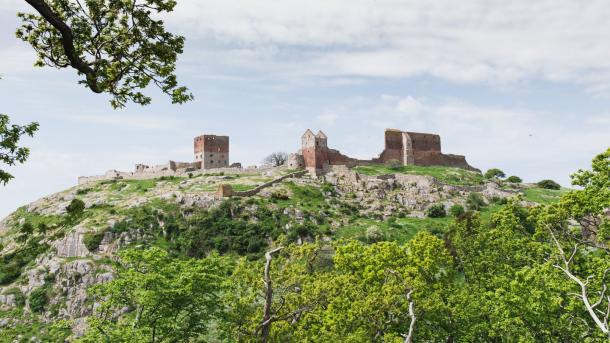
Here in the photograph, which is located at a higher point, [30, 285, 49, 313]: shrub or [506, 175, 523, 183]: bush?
[506, 175, 523, 183]: bush

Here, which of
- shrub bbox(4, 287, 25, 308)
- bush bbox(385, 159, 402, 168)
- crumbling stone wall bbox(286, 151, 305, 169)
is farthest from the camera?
bush bbox(385, 159, 402, 168)

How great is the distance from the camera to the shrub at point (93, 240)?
87875mm

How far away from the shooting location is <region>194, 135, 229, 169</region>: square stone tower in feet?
423

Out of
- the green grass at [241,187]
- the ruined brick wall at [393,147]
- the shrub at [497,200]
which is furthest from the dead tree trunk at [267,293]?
the ruined brick wall at [393,147]

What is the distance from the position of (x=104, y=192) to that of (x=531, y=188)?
97.0 meters

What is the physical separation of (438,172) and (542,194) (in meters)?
23.1

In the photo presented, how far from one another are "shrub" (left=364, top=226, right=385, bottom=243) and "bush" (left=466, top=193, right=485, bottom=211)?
76.1 feet

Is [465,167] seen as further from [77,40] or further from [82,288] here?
[77,40]

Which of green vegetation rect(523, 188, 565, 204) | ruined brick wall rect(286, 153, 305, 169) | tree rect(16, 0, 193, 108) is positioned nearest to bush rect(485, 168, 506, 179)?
green vegetation rect(523, 188, 565, 204)

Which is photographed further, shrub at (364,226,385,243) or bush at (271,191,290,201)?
bush at (271,191,290,201)

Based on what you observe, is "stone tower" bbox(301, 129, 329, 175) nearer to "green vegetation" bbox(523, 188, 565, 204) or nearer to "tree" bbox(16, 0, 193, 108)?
"green vegetation" bbox(523, 188, 565, 204)

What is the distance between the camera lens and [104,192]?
392 ft

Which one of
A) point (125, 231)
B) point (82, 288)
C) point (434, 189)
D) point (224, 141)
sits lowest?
point (82, 288)

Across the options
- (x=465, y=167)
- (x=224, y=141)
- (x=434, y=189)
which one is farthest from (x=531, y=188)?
(x=224, y=141)
